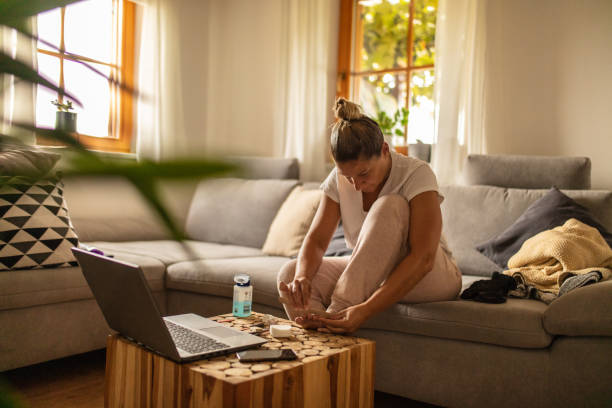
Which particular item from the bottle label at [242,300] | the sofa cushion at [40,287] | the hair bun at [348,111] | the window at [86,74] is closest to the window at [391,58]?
the hair bun at [348,111]

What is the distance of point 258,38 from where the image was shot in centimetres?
417

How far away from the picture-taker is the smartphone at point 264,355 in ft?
4.19

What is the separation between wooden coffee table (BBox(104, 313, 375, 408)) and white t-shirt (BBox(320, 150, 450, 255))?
0.54m

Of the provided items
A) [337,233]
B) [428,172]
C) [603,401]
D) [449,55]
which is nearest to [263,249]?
[337,233]

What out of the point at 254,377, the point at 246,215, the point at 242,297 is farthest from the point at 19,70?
the point at 246,215

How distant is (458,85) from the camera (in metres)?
3.16

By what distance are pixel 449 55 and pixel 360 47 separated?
34.6 inches

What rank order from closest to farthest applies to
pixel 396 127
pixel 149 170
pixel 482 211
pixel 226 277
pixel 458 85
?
pixel 149 170, pixel 226 277, pixel 482 211, pixel 458 85, pixel 396 127

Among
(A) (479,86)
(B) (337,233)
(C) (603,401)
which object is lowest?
(C) (603,401)

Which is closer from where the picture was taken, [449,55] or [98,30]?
[98,30]

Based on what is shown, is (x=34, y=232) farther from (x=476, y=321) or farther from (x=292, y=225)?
(x=476, y=321)

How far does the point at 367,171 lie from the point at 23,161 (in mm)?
1584

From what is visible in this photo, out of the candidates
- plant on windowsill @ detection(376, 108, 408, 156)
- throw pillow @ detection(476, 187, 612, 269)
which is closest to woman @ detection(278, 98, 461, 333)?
throw pillow @ detection(476, 187, 612, 269)

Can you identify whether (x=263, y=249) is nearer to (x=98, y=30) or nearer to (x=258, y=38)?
(x=258, y=38)
